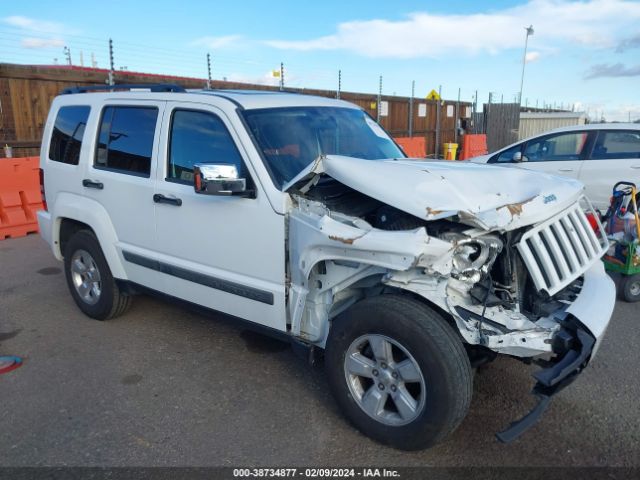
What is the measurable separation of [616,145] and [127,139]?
23.2 feet

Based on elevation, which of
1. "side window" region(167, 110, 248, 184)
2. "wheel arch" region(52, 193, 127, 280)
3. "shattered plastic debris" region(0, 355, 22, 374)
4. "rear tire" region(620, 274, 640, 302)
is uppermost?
"side window" region(167, 110, 248, 184)

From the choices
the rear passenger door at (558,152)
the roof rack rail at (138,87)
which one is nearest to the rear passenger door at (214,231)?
the roof rack rail at (138,87)

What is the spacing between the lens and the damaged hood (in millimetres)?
2771

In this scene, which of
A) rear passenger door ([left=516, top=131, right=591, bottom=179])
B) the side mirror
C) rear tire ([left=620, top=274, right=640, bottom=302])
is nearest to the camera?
the side mirror

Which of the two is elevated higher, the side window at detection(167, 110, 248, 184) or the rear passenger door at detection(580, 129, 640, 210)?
the side window at detection(167, 110, 248, 184)

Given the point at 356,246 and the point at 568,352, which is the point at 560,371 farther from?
the point at 356,246

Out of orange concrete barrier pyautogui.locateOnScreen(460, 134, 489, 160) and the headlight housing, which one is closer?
the headlight housing

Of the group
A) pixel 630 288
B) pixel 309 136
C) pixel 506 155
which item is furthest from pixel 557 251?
pixel 506 155

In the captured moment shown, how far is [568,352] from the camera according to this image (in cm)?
267

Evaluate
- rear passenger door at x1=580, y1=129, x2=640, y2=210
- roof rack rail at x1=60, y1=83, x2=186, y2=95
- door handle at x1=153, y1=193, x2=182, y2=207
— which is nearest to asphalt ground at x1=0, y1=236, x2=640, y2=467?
door handle at x1=153, y1=193, x2=182, y2=207

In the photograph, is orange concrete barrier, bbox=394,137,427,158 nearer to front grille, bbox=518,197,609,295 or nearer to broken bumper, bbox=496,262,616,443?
front grille, bbox=518,197,609,295

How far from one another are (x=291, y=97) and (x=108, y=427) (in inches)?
108

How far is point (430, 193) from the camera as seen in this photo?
287 cm

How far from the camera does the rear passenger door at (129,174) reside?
13.4 feet
